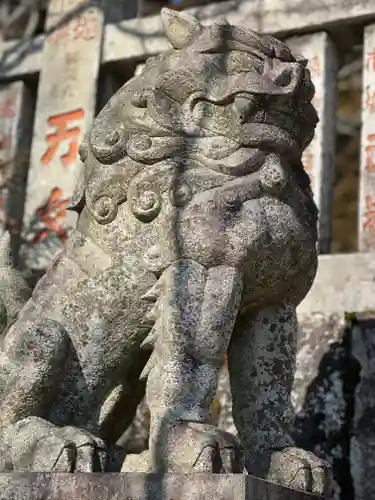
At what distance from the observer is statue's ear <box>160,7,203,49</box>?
3.01 meters

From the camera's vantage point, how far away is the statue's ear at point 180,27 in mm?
3010

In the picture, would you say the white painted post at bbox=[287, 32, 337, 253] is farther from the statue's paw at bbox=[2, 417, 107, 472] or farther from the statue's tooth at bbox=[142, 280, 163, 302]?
the statue's paw at bbox=[2, 417, 107, 472]

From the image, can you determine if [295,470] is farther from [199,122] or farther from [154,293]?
[199,122]

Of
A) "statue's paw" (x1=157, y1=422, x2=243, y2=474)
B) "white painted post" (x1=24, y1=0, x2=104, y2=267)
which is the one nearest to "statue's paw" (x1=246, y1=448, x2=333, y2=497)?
"statue's paw" (x1=157, y1=422, x2=243, y2=474)

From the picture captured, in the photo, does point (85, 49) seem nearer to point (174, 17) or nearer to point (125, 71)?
point (125, 71)

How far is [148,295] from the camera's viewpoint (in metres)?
2.80

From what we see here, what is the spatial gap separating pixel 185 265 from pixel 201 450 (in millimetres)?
573

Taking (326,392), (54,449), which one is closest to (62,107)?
(326,392)

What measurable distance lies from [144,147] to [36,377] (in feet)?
2.52

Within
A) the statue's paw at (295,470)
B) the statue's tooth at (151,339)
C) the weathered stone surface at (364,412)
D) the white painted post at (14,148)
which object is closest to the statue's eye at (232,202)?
the statue's tooth at (151,339)

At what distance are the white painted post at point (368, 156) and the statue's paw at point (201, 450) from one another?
86.7 inches

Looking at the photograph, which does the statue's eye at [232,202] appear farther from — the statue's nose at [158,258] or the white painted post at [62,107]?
the white painted post at [62,107]

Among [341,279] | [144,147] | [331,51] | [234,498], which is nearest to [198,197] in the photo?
[144,147]

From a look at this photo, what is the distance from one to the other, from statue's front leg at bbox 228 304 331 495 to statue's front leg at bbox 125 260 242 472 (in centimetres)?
23
